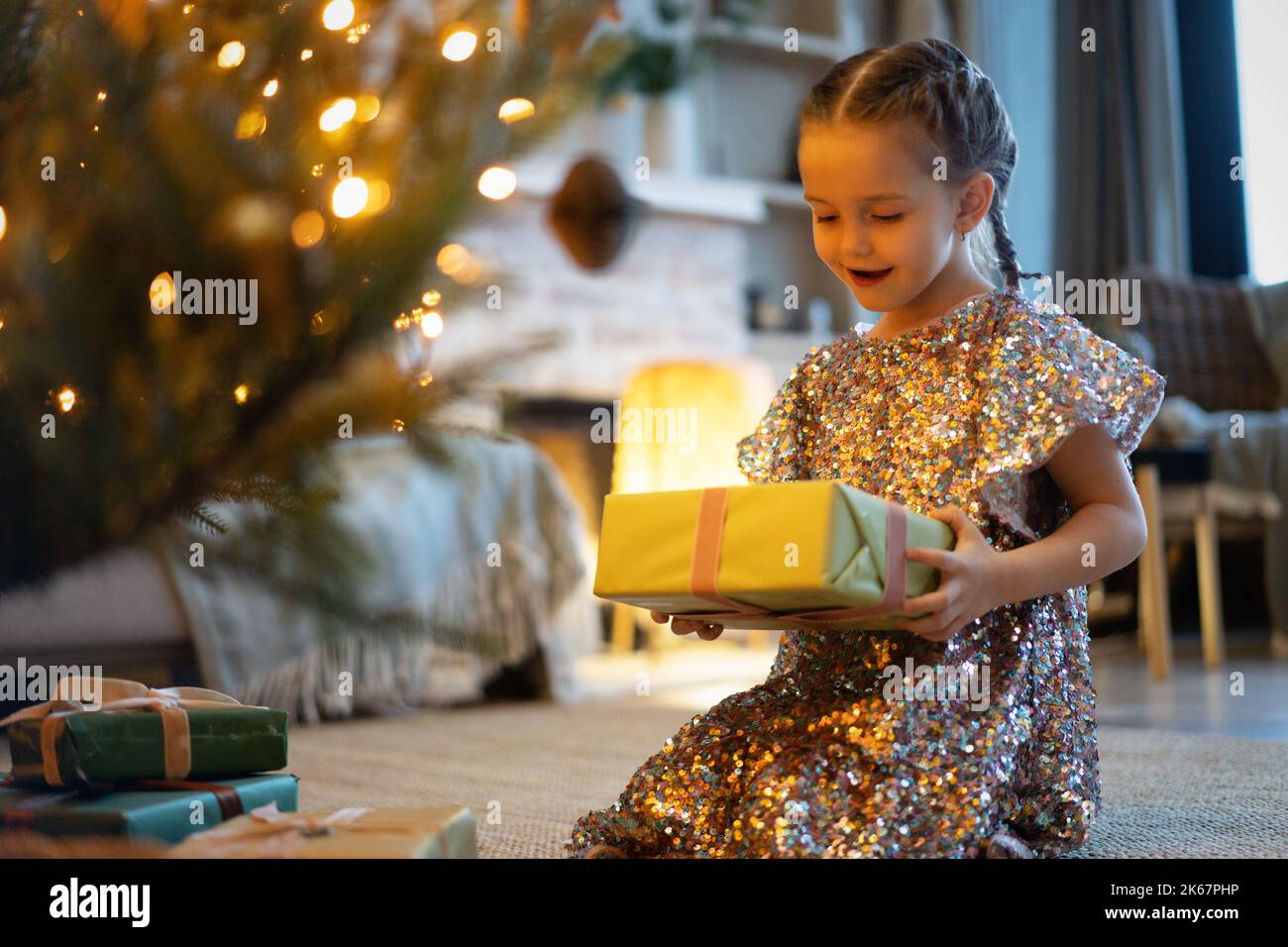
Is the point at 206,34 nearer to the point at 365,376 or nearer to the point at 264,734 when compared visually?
the point at 365,376

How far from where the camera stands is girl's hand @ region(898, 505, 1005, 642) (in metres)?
0.77

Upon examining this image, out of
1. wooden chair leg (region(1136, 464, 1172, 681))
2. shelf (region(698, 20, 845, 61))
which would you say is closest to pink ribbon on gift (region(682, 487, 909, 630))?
wooden chair leg (region(1136, 464, 1172, 681))

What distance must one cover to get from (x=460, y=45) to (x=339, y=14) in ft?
0.25

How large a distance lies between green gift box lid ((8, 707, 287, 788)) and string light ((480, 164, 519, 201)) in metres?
0.50

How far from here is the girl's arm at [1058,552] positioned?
786 mm

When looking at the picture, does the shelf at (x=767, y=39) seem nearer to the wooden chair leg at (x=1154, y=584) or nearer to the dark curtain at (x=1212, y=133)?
the dark curtain at (x=1212, y=133)

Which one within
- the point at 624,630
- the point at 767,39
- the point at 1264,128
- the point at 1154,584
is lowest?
the point at 624,630

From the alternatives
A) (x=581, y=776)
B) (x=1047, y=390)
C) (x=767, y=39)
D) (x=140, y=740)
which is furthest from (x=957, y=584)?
(x=767, y=39)

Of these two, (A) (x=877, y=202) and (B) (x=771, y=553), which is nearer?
(B) (x=771, y=553)

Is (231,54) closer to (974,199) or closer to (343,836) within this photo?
(343,836)

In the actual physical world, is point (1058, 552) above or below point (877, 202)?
below

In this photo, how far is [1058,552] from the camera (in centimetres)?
85

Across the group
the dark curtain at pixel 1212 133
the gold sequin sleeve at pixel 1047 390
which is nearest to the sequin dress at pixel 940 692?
the gold sequin sleeve at pixel 1047 390


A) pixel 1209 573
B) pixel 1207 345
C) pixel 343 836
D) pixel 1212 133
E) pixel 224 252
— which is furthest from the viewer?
pixel 1212 133
